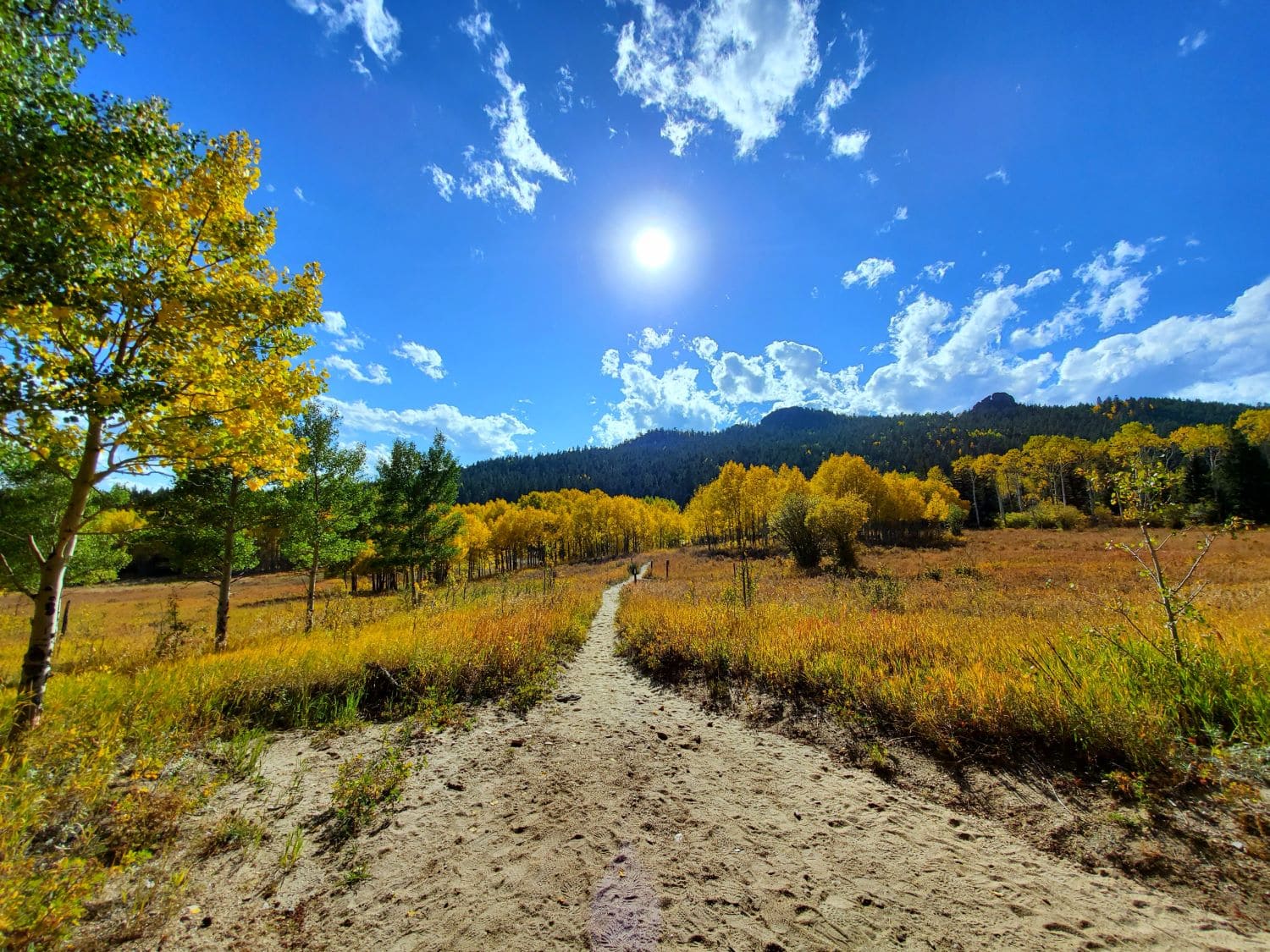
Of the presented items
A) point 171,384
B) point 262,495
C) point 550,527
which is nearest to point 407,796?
point 171,384

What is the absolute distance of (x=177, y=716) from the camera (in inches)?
219

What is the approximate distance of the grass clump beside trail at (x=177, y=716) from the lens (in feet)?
10.3

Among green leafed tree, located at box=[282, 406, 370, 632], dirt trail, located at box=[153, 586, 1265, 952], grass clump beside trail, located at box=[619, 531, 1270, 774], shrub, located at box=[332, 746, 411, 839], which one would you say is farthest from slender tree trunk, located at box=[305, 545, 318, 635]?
dirt trail, located at box=[153, 586, 1265, 952]

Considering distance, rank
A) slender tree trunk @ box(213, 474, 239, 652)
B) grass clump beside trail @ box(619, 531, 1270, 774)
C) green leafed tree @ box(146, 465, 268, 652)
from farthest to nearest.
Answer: slender tree trunk @ box(213, 474, 239, 652), green leafed tree @ box(146, 465, 268, 652), grass clump beside trail @ box(619, 531, 1270, 774)

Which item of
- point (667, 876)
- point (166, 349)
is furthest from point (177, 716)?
point (667, 876)

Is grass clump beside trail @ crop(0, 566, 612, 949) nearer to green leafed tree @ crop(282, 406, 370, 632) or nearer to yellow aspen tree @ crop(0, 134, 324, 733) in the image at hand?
yellow aspen tree @ crop(0, 134, 324, 733)

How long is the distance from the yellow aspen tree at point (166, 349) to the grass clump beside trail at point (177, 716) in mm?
1012

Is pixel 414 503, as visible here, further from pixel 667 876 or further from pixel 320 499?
pixel 667 876

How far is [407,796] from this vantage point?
15.1 ft

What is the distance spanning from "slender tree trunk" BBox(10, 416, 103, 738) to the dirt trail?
2.53 metres

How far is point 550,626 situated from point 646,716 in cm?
488

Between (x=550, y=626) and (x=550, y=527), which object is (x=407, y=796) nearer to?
(x=550, y=626)

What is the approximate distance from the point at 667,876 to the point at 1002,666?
577 centimetres

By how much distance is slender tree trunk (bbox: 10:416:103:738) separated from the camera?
4688 mm
